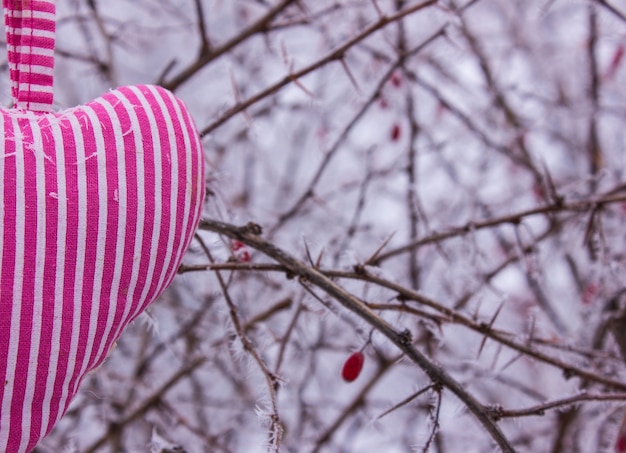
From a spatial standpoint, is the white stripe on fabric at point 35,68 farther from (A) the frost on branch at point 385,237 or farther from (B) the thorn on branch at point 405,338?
(B) the thorn on branch at point 405,338

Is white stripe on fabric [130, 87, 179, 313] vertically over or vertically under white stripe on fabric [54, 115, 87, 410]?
over

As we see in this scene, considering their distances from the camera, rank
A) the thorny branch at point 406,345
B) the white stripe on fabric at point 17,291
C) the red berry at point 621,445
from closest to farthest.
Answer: the white stripe on fabric at point 17,291, the thorny branch at point 406,345, the red berry at point 621,445

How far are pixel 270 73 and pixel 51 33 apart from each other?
206cm

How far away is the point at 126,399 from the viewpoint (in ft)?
5.62

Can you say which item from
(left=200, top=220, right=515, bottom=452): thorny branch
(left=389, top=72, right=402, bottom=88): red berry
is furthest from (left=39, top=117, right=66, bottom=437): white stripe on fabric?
(left=389, top=72, right=402, bottom=88): red berry

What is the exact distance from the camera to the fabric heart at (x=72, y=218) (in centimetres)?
A: 56

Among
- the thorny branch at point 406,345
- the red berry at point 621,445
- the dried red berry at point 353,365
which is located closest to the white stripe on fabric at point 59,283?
the thorny branch at point 406,345

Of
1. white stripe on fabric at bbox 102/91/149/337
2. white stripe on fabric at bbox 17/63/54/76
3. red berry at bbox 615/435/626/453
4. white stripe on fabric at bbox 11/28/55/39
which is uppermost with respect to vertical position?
red berry at bbox 615/435/626/453

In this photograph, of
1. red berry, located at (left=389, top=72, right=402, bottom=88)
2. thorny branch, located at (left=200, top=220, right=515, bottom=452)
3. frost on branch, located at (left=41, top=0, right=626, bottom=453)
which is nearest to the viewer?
thorny branch, located at (left=200, top=220, right=515, bottom=452)

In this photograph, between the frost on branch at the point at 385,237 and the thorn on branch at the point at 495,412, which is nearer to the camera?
the thorn on branch at the point at 495,412

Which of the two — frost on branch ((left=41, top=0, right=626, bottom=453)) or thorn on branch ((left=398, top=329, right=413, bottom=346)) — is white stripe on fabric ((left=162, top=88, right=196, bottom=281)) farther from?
thorn on branch ((left=398, top=329, right=413, bottom=346))

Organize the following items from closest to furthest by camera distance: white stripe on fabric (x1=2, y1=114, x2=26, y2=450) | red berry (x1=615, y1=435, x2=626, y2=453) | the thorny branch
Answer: white stripe on fabric (x1=2, y1=114, x2=26, y2=450) < the thorny branch < red berry (x1=615, y1=435, x2=626, y2=453)

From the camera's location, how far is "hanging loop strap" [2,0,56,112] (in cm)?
62

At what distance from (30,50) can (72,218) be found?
175 millimetres
